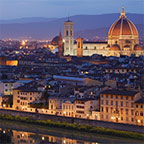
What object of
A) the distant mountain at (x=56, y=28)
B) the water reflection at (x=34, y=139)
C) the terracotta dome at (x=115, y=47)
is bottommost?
the water reflection at (x=34, y=139)

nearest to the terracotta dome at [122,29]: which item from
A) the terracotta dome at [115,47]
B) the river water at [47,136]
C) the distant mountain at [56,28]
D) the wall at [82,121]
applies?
the terracotta dome at [115,47]

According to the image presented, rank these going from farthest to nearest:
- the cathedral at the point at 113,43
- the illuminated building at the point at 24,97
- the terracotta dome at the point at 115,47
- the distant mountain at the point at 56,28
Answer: the distant mountain at the point at 56,28
the cathedral at the point at 113,43
the terracotta dome at the point at 115,47
the illuminated building at the point at 24,97

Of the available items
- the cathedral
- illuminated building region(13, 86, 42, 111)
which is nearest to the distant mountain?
the cathedral

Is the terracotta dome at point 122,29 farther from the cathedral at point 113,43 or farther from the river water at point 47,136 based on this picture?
the river water at point 47,136

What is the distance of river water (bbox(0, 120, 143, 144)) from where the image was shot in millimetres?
16453

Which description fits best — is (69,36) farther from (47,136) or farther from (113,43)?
(47,136)

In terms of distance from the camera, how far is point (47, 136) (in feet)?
56.8

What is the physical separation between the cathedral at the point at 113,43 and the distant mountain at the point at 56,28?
76.4 metres

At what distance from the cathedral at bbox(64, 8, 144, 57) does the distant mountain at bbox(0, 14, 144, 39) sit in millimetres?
76410

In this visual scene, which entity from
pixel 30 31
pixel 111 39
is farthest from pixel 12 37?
pixel 111 39

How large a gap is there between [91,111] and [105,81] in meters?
5.08

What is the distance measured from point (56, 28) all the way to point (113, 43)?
105111 mm

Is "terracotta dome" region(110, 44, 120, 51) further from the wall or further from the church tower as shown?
the wall

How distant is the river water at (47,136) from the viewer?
16.5 metres
